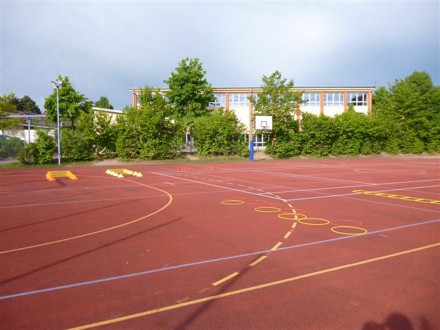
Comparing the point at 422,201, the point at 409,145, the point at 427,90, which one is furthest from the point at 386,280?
the point at 427,90

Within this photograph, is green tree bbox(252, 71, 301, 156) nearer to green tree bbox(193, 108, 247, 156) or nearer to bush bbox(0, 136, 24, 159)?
green tree bbox(193, 108, 247, 156)

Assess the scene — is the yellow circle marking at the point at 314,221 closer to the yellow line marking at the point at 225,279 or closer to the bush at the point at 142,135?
the yellow line marking at the point at 225,279

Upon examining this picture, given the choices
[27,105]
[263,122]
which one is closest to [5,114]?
[263,122]

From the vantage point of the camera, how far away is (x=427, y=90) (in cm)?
4822

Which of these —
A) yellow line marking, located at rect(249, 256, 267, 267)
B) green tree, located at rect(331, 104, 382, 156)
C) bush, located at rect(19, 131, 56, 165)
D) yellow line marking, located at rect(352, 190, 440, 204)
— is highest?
green tree, located at rect(331, 104, 382, 156)

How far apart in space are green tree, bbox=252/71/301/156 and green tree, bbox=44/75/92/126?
1915 cm

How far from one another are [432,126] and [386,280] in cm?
4824

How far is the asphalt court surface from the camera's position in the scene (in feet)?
13.8

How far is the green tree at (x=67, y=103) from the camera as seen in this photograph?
3547cm

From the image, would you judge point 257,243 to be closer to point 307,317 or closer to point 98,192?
point 307,317

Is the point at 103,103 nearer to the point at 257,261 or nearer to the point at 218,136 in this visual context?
the point at 218,136

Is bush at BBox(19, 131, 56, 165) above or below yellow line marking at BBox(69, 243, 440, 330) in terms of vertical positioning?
above

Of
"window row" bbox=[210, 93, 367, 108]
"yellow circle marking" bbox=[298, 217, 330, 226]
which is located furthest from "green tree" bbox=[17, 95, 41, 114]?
"yellow circle marking" bbox=[298, 217, 330, 226]

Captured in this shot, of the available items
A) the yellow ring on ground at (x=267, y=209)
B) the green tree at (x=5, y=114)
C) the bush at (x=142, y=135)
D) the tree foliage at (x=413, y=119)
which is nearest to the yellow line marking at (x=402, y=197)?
the yellow ring on ground at (x=267, y=209)
